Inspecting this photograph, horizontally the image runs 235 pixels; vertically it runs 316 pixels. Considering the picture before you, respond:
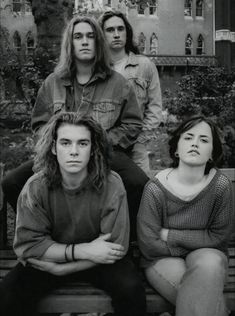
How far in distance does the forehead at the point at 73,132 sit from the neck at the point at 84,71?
2.18 feet

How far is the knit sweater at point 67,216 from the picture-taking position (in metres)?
3.11

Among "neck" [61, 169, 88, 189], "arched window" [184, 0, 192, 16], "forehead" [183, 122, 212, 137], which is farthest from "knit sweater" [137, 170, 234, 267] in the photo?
"arched window" [184, 0, 192, 16]

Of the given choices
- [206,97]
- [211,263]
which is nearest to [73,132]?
[211,263]

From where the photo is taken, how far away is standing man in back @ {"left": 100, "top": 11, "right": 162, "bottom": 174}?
4.21 metres

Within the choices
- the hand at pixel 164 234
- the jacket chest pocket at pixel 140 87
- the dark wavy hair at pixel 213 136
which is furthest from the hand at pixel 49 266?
the jacket chest pocket at pixel 140 87

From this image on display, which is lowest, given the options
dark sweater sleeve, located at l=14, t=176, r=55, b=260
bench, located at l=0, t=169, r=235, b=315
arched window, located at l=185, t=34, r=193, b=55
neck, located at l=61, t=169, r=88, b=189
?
bench, located at l=0, t=169, r=235, b=315

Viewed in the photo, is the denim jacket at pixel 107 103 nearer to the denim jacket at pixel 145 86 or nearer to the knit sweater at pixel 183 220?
the denim jacket at pixel 145 86

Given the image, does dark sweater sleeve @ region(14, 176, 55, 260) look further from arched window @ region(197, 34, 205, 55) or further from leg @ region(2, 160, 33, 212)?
arched window @ region(197, 34, 205, 55)

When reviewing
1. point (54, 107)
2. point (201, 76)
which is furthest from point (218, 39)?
point (54, 107)

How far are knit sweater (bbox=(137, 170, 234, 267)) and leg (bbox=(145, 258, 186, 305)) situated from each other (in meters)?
0.06

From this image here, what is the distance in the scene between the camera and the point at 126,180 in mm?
3570

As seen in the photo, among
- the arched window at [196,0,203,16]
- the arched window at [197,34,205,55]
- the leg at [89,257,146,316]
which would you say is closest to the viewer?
the leg at [89,257,146,316]

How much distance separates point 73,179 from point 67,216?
20 centimetres

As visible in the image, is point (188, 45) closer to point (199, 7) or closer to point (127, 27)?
point (199, 7)
